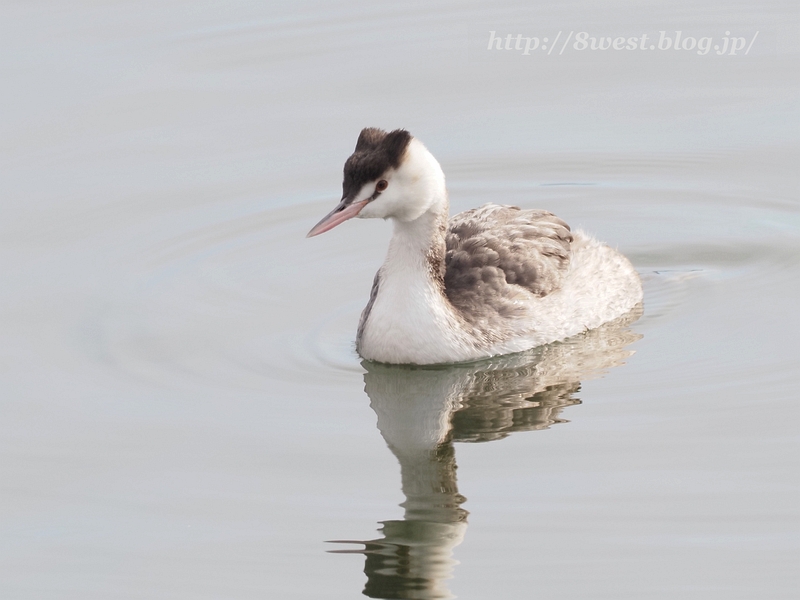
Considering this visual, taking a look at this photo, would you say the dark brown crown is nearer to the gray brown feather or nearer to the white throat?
the white throat

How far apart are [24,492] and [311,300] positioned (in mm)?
3930

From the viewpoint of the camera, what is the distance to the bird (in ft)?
38.6

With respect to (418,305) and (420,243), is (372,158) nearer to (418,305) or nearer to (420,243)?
(420,243)

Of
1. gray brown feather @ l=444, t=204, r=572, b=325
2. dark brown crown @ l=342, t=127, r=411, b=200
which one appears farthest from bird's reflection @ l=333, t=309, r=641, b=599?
dark brown crown @ l=342, t=127, r=411, b=200

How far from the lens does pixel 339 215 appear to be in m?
11.6

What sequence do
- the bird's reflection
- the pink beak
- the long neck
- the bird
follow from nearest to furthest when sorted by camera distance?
1. the bird's reflection
2. the pink beak
3. the bird
4. the long neck

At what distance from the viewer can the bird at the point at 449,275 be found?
11758 mm

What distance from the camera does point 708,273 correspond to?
14.4 metres

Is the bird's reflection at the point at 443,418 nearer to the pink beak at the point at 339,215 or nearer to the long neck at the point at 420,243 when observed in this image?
the long neck at the point at 420,243

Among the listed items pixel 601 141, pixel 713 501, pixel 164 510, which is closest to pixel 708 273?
pixel 601 141

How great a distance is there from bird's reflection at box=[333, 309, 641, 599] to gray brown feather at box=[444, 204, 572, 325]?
0.46 metres

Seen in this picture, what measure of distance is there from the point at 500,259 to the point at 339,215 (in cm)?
181

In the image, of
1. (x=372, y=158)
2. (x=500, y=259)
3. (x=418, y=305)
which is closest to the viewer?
(x=372, y=158)

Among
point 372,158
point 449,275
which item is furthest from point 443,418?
point 372,158
